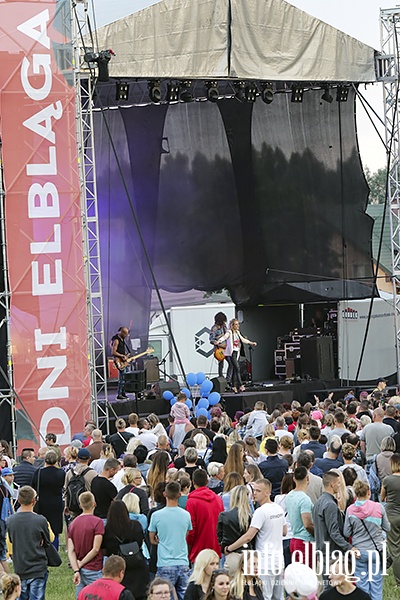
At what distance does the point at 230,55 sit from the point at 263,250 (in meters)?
4.12

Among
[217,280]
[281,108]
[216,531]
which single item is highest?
[281,108]

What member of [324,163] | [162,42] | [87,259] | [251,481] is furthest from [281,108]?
[251,481]

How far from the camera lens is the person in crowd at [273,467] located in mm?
7988

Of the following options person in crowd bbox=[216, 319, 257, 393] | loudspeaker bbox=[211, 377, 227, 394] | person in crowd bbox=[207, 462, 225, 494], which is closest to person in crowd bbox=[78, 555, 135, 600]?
person in crowd bbox=[207, 462, 225, 494]

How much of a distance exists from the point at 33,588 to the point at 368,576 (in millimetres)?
2180

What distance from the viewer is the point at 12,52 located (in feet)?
44.4

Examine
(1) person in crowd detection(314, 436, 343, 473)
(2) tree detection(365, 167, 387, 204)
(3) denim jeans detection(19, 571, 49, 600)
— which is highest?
(2) tree detection(365, 167, 387, 204)

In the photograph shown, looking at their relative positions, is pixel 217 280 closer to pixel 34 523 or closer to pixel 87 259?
pixel 87 259

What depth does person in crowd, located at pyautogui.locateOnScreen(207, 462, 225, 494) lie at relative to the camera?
7750 mm

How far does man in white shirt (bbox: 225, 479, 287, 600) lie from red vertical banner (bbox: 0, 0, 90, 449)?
7409 mm

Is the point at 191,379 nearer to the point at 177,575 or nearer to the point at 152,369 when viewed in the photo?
the point at 152,369

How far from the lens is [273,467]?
8.01 meters

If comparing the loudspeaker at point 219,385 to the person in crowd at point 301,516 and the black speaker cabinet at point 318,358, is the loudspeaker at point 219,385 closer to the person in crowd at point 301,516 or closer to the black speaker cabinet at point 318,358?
the black speaker cabinet at point 318,358

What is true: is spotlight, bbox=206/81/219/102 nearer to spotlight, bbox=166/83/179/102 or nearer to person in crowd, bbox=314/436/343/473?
spotlight, bbox=166/83/179/102
